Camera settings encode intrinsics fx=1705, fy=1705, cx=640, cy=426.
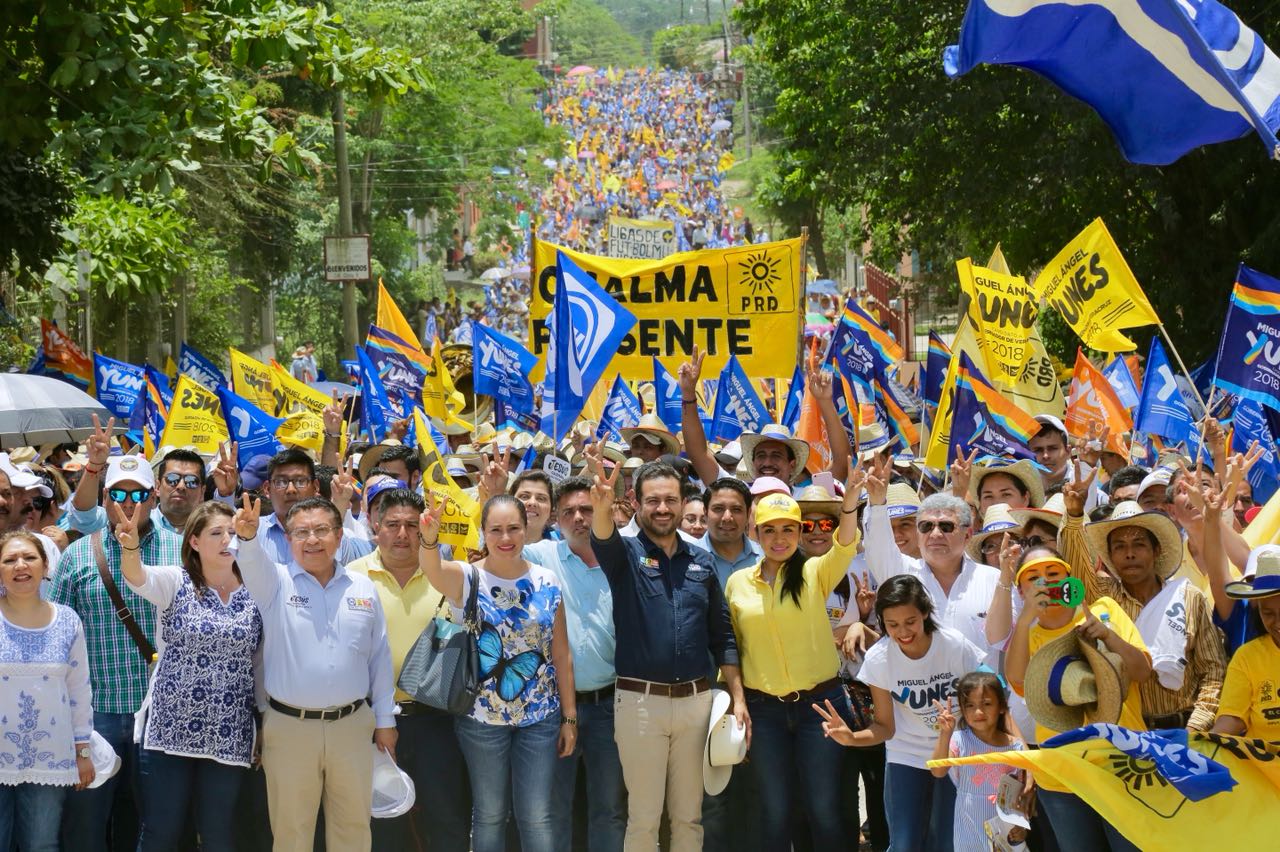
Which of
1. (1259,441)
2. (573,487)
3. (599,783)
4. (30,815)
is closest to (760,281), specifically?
(1259,441)

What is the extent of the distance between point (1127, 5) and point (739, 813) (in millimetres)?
4063

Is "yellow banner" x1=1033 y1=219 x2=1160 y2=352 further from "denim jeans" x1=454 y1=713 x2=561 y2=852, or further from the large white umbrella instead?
the large white umbrella

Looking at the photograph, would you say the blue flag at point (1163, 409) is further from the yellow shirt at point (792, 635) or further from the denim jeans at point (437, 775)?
the denim jeans at point (437, 775)

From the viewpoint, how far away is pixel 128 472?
25.1ft

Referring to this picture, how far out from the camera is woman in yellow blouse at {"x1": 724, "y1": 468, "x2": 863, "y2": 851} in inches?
297

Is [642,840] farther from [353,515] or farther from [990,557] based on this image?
[353,515]

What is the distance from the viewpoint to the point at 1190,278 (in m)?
20.4

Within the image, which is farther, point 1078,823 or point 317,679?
point 317,679

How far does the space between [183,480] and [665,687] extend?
2707 millimetres

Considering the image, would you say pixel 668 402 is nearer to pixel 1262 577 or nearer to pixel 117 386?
pixel 117 386

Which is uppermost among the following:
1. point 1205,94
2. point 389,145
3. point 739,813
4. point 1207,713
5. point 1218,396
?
point 389,145

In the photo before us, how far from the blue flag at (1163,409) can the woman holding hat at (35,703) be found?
6.68 metres

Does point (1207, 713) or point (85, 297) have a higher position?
point (85, 297)

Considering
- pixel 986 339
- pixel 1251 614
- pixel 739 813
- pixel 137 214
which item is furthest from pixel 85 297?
pixel 1251 614
